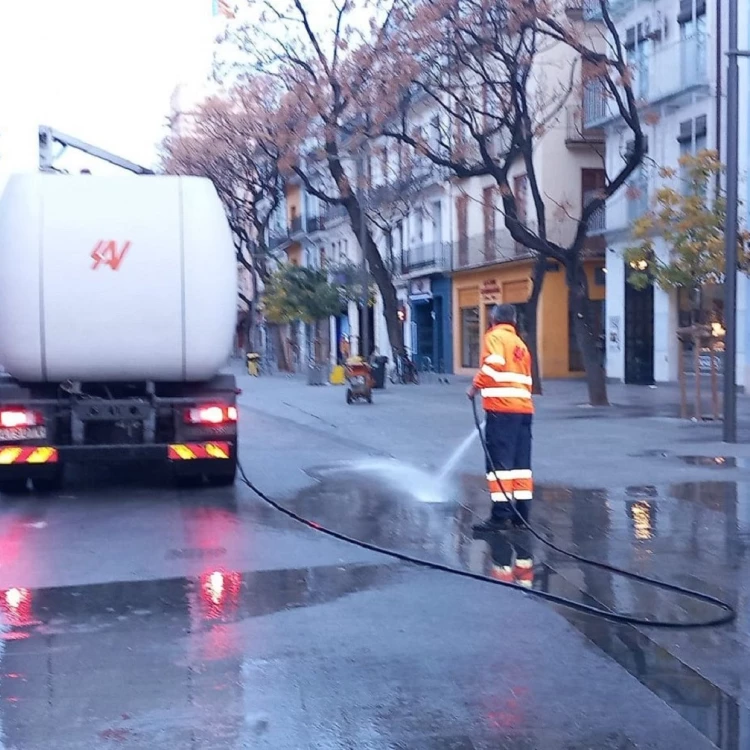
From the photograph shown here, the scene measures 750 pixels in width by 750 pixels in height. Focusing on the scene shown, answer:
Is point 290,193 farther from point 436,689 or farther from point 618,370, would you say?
point 436,689

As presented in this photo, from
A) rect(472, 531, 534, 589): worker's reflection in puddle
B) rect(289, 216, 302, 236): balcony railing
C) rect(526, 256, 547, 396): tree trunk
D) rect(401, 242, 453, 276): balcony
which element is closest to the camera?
rect(472, 531, 534, 589): worker's reflection in puddle

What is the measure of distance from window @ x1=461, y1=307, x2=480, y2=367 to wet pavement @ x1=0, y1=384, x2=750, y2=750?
29327mm

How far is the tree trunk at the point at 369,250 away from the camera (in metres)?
30.4

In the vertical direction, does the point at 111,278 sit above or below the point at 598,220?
below

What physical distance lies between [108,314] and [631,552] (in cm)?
507

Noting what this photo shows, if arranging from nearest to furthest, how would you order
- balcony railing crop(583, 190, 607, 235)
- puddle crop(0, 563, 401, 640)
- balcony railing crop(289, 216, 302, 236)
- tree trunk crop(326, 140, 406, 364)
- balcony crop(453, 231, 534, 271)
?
1. puddle crop(0, 563, 401, 640)
2. tree trunk crop(326, 140, 406, 364)
3. balcony railing crop(583, 190, 607, 235)
4. balcony crop(453, 231, 534, 271)
5. balcony railing crop(289, 216, 302, 236)

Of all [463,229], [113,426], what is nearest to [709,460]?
[113,426]

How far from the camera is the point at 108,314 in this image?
10.6 m

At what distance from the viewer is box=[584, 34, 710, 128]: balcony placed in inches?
1077

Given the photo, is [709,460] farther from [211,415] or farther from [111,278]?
[111,278]

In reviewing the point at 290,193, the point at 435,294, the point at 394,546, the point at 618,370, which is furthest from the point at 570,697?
the point at 290,193

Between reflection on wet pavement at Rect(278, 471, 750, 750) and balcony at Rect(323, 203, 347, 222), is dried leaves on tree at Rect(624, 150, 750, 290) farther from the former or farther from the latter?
balcony at Rect(323, 203, 347, 222)

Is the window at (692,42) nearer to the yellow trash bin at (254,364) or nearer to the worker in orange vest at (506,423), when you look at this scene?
the worker in orange vest at (506,423)

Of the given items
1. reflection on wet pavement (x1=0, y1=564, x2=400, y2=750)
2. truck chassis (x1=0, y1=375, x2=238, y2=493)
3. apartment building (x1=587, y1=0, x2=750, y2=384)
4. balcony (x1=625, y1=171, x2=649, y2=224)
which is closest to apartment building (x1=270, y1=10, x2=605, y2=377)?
balcony (x1=625, y1=171, x2=649, y2=224)
